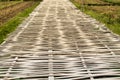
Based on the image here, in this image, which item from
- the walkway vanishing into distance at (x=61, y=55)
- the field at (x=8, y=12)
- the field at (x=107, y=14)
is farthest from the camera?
the field at (x=8, y=12)

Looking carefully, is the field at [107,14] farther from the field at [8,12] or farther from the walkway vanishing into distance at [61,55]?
the field at [8,12]

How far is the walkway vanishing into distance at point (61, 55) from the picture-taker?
636 cm

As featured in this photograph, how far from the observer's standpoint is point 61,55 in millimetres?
8008

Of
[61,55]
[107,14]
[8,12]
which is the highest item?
[61,55]

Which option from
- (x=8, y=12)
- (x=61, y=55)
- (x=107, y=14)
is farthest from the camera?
(x=8, y=12)

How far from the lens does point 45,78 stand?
20.2 ft

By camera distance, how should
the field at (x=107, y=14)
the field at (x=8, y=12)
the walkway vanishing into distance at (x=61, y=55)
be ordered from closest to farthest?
the walkway vanishing into distance at (x=61, y=55) < the field at (x=107, y=14) < the field at (x=8, y=12)

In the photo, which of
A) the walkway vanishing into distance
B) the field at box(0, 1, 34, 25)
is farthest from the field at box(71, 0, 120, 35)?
the field at box(0, 1, 34, 25)

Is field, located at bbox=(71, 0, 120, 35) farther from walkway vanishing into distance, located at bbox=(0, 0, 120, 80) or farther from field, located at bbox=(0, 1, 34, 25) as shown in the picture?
field, located at bbox=(0, 1, 34, 25)

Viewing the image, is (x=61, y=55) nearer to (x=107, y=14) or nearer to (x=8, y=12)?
A: (x=107, y=14)

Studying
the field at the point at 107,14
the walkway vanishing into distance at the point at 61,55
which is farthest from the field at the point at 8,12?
the walkway vanishing into distance at the point at 61,55

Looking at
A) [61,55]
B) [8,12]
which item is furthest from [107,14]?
[61,55]

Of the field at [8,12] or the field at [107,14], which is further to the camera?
the field at [8,12]

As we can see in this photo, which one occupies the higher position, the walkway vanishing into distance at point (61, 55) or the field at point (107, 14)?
the walkway vanishing into distance at point (61, 55)
